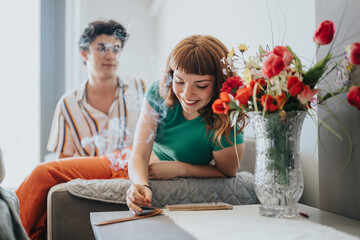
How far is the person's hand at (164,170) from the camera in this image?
1.33 meters

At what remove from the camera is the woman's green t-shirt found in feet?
4.49

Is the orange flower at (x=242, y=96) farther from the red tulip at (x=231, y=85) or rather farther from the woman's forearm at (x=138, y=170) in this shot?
the woman's forearm at (x=138, y=170)

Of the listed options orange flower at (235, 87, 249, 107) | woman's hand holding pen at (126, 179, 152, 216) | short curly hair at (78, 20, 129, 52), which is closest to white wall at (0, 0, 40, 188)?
short curly hair at (78, 20, 129, 52)

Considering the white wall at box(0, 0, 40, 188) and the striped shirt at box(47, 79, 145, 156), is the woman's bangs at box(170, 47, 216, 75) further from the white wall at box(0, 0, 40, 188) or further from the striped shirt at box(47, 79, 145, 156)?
the white wall at box(0, 0, 40, 188)

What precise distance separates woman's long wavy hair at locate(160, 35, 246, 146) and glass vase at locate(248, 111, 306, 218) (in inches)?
10.3

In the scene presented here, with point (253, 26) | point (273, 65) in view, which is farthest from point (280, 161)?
point (253, 26)

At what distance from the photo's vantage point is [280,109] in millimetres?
894

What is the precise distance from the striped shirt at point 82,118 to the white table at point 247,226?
1.10 meters

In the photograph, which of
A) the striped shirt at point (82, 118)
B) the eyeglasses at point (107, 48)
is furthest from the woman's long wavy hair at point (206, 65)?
the striped shirt at point (82, 118)

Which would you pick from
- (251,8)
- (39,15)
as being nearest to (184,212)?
(251,8)

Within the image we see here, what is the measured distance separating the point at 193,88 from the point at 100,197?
0.48 m

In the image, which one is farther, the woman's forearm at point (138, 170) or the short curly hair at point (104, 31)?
the short curly hair at point (104, 31)

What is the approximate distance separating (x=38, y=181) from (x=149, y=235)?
0.65m

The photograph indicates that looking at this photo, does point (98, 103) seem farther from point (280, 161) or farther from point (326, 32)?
point (326, 32)
